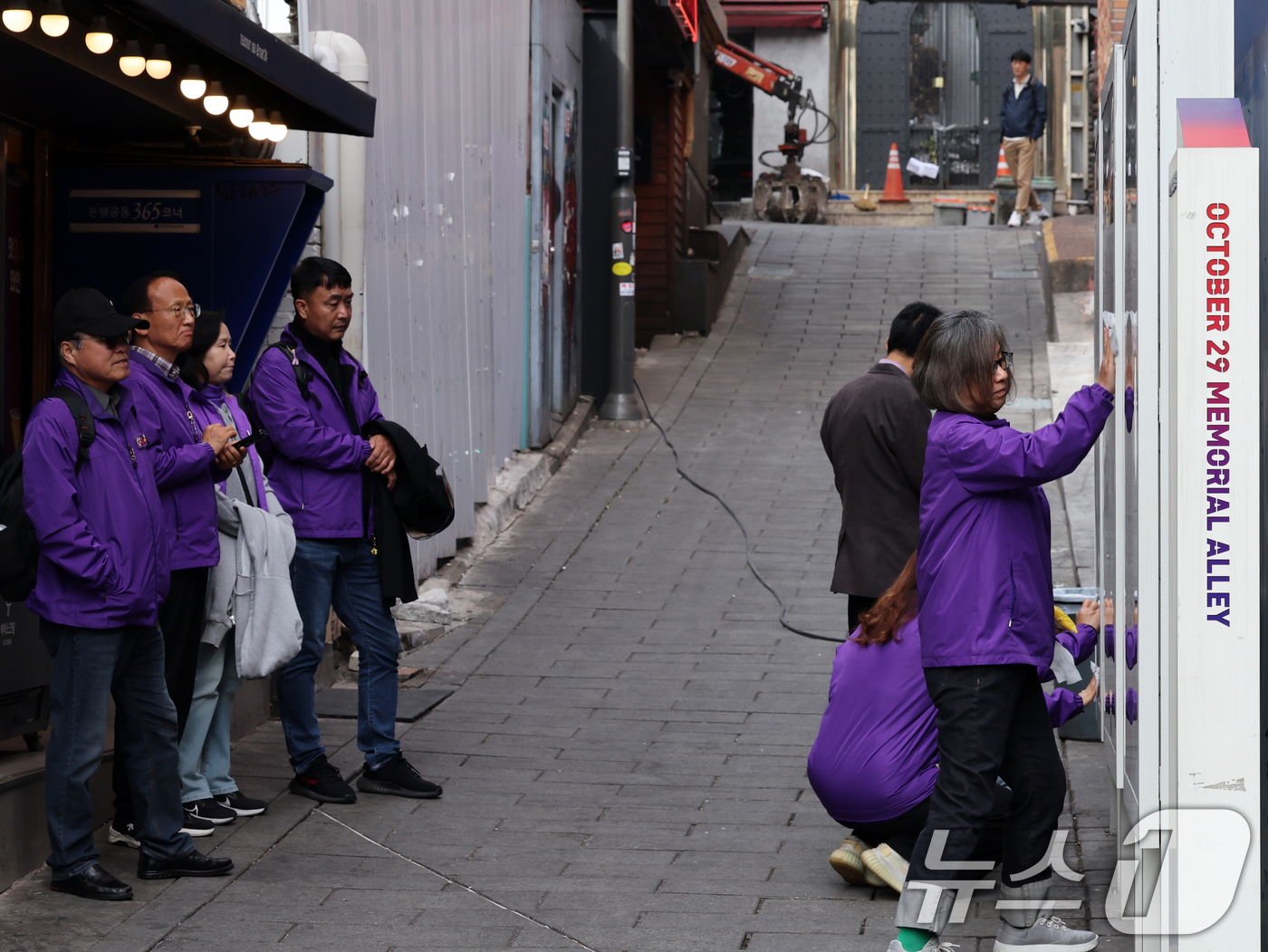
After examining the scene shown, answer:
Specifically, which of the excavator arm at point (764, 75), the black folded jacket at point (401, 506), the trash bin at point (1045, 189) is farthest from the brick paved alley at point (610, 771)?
the trash bin at point (1045, 189)

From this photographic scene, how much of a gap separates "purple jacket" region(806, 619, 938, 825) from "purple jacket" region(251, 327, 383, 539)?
6.51ft

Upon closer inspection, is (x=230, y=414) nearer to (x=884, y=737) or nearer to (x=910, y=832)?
(x=884, y=737)

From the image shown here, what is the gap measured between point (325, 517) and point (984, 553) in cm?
261

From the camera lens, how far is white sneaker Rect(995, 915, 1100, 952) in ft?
13.6

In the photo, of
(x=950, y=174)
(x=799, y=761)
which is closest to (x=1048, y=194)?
(x=950, y=174)

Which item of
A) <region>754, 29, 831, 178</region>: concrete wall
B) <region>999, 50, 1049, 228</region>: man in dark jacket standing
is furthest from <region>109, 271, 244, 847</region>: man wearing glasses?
<region>754, 29, 831, 178</region>: concrete wall

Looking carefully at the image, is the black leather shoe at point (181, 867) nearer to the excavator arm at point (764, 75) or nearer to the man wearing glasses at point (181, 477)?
the man wearing glasses at point (181, 477)

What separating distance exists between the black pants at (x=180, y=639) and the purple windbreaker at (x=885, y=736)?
2.09 meters

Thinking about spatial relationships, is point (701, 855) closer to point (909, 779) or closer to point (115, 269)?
point (909, 779)

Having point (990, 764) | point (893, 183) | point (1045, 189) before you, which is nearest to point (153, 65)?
point (990, 764)

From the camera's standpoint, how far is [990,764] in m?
3.98

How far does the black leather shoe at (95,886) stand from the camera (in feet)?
15.1

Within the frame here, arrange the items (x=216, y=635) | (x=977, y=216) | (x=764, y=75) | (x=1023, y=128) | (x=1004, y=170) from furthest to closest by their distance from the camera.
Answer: (x=977, y=216), (x=1004, y=170), (x=764, y=75), (x=1023, y=128), (x=216, y=635)

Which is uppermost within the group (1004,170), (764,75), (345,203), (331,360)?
(764,75)
